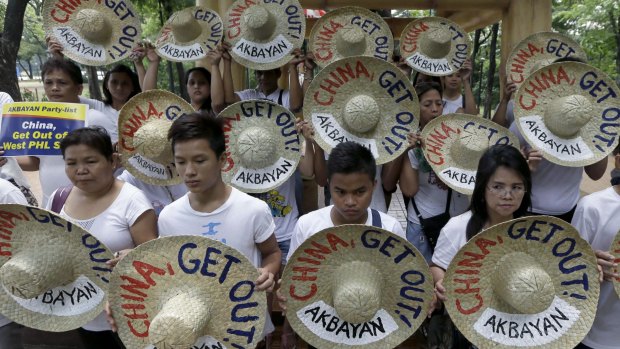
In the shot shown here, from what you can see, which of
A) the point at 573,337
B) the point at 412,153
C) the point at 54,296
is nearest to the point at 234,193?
the point at 54,296

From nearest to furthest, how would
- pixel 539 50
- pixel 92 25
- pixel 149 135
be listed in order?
pixel 149 135, pixel 92 25, pixel 539 50

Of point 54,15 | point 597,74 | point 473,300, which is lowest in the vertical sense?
point 473,300

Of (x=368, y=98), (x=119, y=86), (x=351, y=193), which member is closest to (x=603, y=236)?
(x=351, y=193)

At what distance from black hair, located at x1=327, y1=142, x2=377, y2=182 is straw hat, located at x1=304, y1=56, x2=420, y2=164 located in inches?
29.7

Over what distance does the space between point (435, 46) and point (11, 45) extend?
8.59m

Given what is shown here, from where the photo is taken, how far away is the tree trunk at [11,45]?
842 cm

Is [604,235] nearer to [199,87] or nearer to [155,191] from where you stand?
→ [155,191]

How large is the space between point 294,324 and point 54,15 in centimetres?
328

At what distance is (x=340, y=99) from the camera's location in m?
3.11

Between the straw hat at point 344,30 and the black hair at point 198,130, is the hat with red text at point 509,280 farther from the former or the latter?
the straw hat at point 344,30

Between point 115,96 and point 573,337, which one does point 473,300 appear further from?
point 115,96

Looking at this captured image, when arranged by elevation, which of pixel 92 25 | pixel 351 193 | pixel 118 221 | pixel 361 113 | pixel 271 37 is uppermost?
pixel 92 25

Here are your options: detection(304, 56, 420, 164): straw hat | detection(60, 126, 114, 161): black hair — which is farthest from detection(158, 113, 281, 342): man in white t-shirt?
detection(304, 56, 420, 164): straw hat

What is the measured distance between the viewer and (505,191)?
2.13 metres
